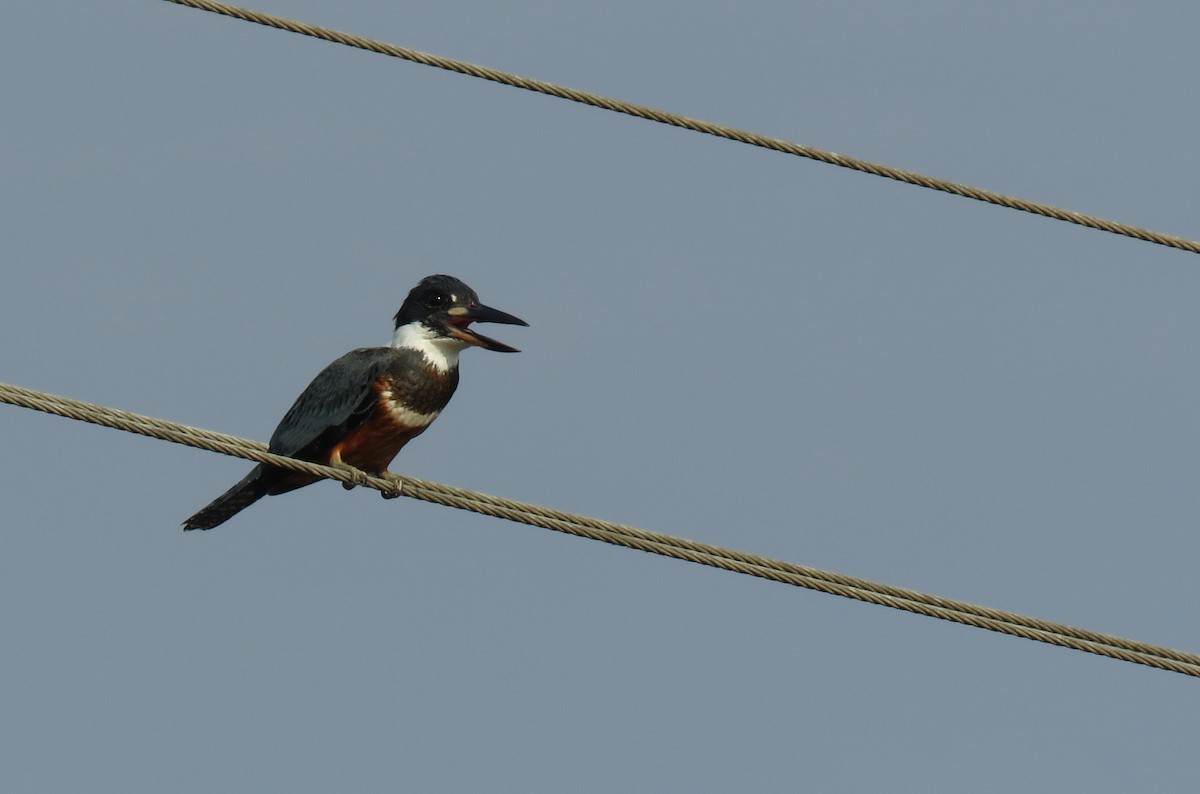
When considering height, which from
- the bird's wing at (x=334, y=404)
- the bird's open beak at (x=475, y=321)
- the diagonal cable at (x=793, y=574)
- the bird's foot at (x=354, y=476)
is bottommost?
the diagonal cable at (x=793, y=574)

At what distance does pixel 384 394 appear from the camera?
10648 mm

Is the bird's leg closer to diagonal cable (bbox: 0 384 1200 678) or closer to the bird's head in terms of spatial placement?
the bird's head

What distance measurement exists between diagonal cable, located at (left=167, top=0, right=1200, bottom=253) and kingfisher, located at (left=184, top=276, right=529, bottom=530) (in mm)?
2966

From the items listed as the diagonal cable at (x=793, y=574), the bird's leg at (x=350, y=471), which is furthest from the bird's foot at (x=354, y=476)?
the diagonal cable at (x=793, y=574)

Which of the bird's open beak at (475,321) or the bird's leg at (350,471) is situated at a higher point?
the bird's open beak at (475,321)

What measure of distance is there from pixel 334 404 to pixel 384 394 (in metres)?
0.29

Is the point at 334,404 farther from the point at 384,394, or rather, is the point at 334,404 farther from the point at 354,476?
the point at 354,476

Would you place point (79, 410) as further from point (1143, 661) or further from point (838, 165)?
point (1143, 661)

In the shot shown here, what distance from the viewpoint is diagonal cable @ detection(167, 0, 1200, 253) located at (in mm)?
7758

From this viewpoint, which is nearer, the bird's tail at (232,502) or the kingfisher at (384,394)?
the kingfisher at (384,394)

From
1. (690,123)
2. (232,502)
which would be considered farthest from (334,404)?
(690,123)

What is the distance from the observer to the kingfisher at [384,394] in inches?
418

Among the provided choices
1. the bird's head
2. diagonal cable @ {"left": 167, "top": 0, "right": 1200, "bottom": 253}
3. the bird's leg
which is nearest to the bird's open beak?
the bird's head

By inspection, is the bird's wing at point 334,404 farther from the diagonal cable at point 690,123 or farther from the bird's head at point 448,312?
the diagonal cable at point 690,123
